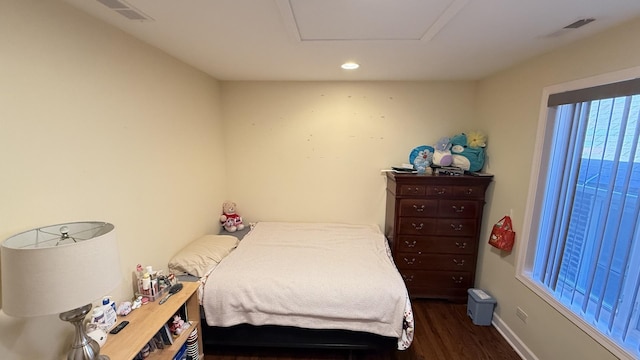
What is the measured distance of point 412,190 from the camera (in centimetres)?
266

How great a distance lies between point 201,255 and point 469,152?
8.69 feet

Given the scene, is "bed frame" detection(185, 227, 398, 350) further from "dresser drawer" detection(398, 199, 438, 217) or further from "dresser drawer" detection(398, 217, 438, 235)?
"dresser drawer" detection(398, 199, 438, 217)

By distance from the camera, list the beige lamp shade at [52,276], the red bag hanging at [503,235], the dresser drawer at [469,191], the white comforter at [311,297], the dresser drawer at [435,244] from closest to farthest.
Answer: the beige lamp shade at [52,276], the white comforter at [311,297], the red bag hanging at [503,235], the dresser drawer at [469,191], the dresser drawer at [435,244]

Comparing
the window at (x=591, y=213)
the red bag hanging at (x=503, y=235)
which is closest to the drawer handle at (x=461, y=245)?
the red bag hanging at (x=503, y=235)

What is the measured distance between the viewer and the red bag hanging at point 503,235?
89.2 inches

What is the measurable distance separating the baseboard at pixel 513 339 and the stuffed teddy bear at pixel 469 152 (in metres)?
1.39

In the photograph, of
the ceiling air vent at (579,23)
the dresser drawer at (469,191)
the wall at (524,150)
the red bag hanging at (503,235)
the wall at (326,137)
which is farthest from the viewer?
the wall at (326,137)

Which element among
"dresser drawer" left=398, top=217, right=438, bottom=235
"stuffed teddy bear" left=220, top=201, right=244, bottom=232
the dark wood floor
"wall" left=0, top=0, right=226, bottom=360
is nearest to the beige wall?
"wall" left=0, top=0, right=226, bottom=360

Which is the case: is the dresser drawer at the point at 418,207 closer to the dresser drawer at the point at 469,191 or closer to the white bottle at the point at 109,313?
the dresser drawer at the point at 469,191

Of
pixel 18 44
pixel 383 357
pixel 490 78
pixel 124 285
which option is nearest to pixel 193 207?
pixel 124 285

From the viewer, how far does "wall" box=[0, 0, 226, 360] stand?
109 centimetres

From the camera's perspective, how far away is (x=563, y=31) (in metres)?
1.54

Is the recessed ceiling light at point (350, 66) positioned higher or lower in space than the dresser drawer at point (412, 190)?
higher

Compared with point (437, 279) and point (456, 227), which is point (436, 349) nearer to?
point (437, 279)
